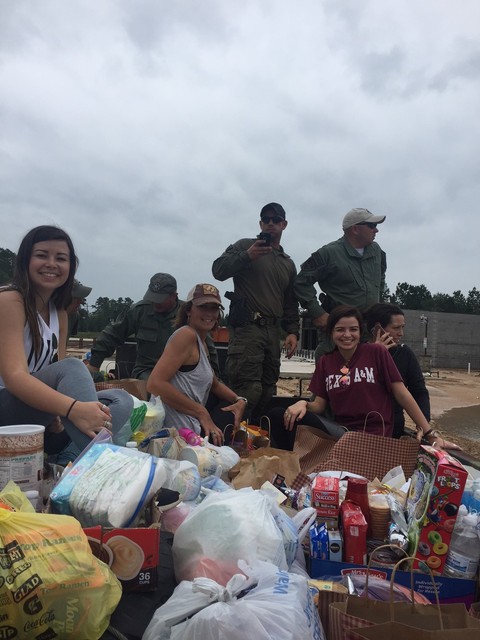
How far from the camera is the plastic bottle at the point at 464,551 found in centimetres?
164

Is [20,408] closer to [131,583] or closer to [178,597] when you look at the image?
[131,583]

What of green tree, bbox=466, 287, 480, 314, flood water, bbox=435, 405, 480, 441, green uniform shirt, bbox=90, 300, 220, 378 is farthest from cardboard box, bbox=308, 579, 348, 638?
green tree, bbox=466, 287, 480, 314

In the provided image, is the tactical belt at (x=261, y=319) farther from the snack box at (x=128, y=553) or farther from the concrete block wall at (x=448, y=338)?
the concrete block wall at (x=448, y=338)

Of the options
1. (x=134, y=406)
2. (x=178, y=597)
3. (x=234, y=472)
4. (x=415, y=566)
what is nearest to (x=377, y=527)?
(x=415, y=566)

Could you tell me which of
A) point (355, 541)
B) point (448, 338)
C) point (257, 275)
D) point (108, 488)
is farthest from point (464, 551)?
point (448, 338)

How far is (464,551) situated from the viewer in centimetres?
167

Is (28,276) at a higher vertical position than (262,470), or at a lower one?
higher

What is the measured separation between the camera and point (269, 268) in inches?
168

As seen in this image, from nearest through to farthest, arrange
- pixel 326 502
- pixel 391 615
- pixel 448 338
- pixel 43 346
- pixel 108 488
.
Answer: pixel 391 615
pixel 108 488
pixel 326 502
pixel 43 346
pixel 448 338

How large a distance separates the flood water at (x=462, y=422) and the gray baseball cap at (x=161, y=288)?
6509 millimetres

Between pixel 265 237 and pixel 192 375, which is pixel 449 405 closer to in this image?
pixel 265 237

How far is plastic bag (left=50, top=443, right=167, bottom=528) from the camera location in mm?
1454

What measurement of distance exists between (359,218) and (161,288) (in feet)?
6.82

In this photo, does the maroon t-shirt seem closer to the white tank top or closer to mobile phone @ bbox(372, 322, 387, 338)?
mobile phone @ bbox(372, 322, 387, 338)
